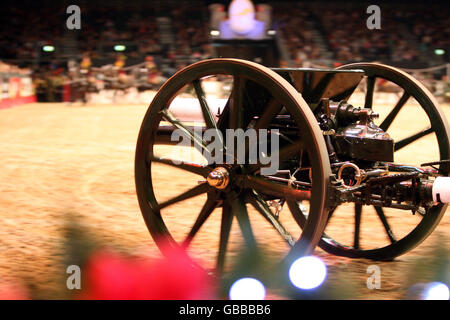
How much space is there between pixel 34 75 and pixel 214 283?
19.6 m

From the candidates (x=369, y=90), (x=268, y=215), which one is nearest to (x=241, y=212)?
(x=268, y=215)

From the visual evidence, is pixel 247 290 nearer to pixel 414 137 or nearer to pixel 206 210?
pixel 206 210

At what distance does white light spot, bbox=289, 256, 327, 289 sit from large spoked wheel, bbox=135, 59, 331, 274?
10 centimetres

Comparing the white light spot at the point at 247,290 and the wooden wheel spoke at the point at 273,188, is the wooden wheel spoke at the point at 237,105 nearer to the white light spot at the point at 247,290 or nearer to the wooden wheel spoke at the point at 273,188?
the wooden wheel spoke at the point at 273,188

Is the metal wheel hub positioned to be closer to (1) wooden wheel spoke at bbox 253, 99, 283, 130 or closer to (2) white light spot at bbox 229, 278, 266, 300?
(1) wooden wheel spoke at bbox 253, 99, 283, 130

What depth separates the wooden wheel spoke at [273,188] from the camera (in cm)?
334

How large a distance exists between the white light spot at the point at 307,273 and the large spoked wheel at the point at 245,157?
10cm

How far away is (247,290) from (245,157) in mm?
752

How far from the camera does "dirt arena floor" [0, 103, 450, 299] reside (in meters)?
4.10

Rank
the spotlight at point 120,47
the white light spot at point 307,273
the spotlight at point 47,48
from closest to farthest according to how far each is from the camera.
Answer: the white light spot at point 307,273 < the spotlight at point 47,48 < the spotlight at point 120,47

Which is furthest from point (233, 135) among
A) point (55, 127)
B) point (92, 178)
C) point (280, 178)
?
point (55, 127)

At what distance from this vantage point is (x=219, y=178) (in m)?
3.49

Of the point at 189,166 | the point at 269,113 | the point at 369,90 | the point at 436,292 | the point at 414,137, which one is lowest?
the point at 436,292

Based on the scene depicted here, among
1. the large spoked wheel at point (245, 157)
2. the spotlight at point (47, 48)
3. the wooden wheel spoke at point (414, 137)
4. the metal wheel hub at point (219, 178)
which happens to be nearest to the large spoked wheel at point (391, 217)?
the wooden wheel spoke at point (414, 137)
